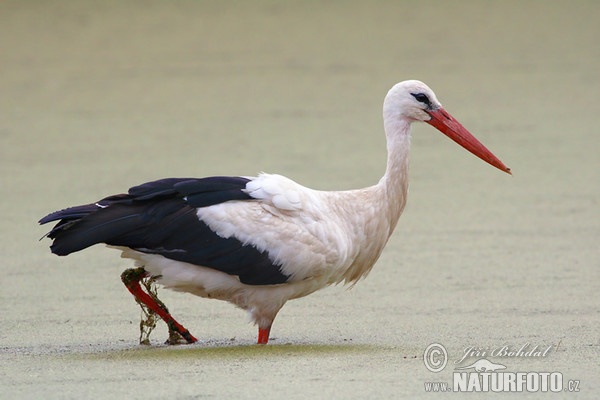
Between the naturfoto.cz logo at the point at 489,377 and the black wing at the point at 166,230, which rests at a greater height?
the black wing at the point at 166,230

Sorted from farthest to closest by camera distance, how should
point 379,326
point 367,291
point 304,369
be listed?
point 367,291 → point 379,326 → point 304,369

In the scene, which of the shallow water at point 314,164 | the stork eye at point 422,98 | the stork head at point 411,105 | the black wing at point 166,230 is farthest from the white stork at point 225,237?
the stork eye at point 422,98

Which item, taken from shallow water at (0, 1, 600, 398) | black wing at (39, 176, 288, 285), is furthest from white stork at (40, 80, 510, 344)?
shallow water at (0, 1, 600, 398)

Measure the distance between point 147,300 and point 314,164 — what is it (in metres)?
4.72

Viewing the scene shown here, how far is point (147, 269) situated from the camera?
19.4 feet

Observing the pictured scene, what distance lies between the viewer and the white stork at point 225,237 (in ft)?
18.9

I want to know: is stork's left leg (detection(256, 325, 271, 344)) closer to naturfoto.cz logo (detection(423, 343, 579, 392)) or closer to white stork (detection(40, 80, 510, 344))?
white stork (detection(40, 80, 510, 344))

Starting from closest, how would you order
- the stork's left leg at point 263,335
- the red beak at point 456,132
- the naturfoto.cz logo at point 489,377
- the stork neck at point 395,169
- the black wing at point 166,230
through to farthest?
the naturfoto.cz logo at point 489,377
the black wing at point 166,230
the stork's left leg at point 263,335
the stork neck at point 395,169
the red beak at point 456,132

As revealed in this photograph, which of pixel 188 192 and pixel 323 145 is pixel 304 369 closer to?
pixel 188 192

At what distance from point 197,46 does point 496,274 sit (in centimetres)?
809

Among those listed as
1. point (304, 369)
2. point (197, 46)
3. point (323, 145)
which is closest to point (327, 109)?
point (323, 145)

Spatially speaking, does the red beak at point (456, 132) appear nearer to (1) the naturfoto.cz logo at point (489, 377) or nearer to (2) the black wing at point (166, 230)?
(2) the black wing at point (166, 230)

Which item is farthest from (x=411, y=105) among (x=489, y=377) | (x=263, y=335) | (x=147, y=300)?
(x=489, y=377)

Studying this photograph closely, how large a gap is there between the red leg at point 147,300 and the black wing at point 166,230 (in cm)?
30
